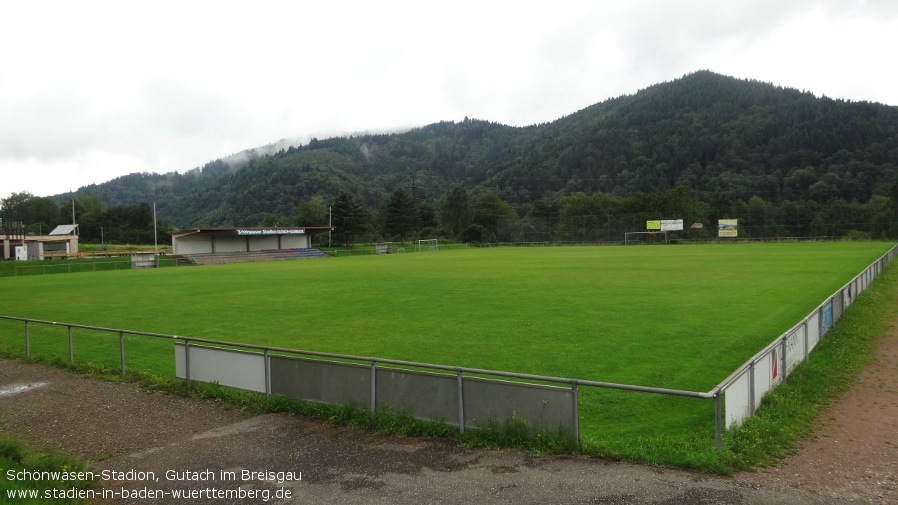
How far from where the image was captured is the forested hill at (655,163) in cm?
12888

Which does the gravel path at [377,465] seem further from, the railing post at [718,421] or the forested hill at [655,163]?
the forested hill at [655,163]

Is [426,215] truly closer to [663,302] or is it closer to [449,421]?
[663,302]

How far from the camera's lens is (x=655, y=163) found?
520ft

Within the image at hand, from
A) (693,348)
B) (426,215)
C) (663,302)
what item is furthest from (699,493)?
(426,215)

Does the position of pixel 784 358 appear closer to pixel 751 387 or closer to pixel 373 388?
pixel 751 387

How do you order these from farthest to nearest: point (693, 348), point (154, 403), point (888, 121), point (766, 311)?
point (888, 121) < point (766, 311) < point (693, 348) < point (154, 403)

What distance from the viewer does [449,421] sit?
7.52 m

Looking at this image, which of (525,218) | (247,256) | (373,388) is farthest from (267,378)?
(525,218)

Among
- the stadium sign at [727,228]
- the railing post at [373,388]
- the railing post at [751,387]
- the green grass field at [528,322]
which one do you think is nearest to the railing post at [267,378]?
the railing post at [373,388]

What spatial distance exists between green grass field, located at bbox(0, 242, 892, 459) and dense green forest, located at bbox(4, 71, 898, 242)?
213 ft

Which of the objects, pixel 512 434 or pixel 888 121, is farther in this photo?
pixel 888 121

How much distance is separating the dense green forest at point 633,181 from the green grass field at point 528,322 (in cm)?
6498

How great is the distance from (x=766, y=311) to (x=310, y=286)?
20.5 m

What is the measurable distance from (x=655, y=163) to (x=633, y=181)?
8.92 m
